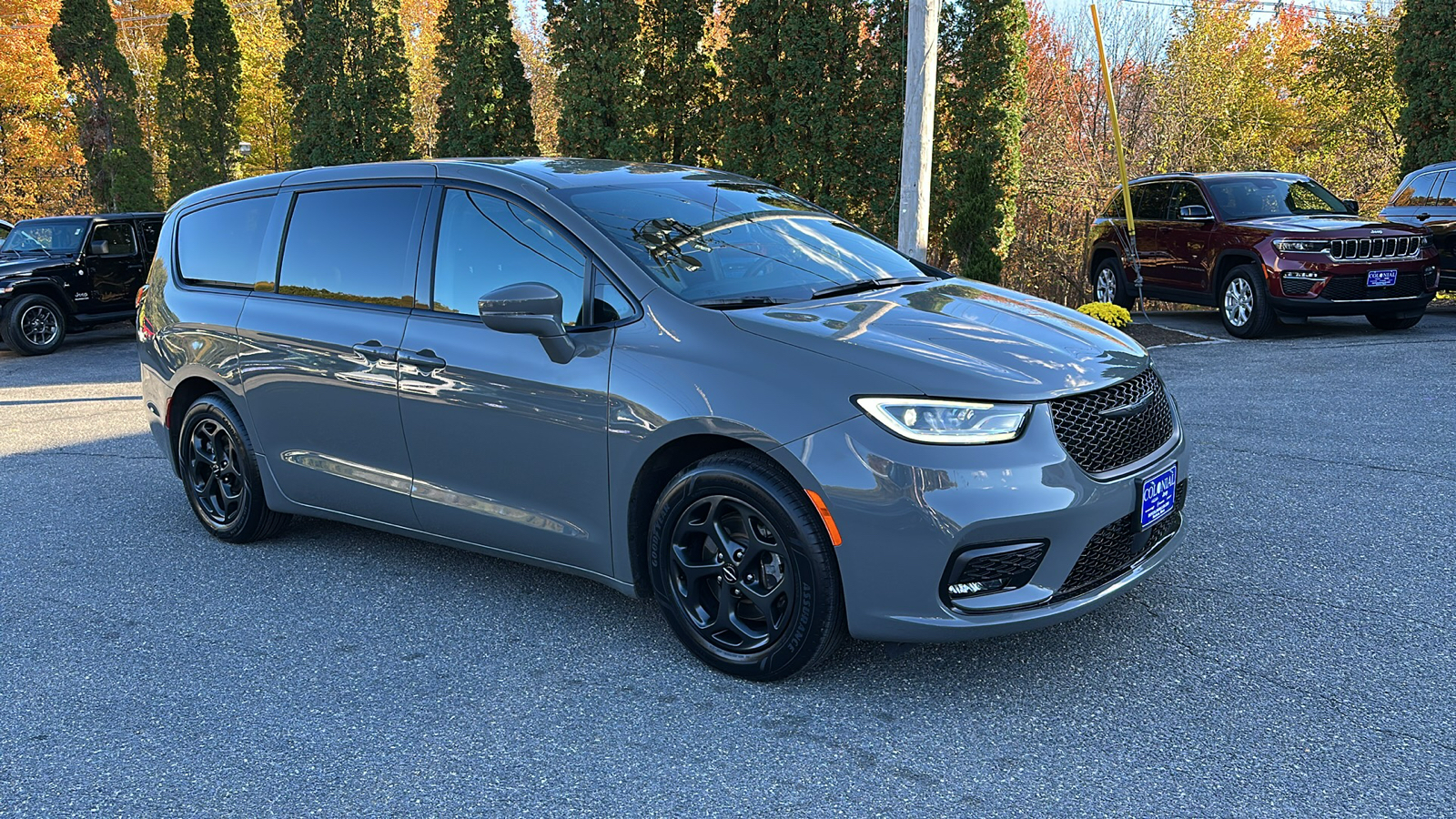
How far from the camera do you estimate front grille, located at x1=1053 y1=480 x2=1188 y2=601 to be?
11.2ft

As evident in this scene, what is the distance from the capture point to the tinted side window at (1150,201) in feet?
42.3

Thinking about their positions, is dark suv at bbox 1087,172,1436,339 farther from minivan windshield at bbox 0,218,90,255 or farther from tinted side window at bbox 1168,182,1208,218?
minivan windshield at bbox 0,218,90,255

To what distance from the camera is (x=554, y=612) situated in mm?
4332

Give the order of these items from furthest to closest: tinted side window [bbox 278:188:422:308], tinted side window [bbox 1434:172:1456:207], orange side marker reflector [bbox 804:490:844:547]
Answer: tinted side window [bbox 1434:172:1456:207]
tinted side window [bbox 278:188:422:308]
orange side marker reflector [bbox 804:490:844:547]

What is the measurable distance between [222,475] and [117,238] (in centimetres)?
1117

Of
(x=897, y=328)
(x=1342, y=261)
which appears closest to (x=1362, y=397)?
(x=1342, y=261)

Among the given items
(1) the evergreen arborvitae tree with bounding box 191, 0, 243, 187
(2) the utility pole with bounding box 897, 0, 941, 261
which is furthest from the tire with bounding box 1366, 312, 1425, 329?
(1) the evergreen arborvitae tree with bounding box 191, 0, 243, 187

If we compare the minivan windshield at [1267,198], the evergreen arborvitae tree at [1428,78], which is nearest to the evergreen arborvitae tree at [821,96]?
the minivan windshield at [1267,198]

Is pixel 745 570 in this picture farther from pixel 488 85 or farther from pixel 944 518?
pixel 488 85

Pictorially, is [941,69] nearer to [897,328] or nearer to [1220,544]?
[1220,544]

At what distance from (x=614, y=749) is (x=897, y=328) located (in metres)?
1.61

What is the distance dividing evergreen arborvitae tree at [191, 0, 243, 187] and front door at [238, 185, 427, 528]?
2009 cm

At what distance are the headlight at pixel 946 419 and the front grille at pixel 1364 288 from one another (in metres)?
9.20

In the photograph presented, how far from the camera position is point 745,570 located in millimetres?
3557
